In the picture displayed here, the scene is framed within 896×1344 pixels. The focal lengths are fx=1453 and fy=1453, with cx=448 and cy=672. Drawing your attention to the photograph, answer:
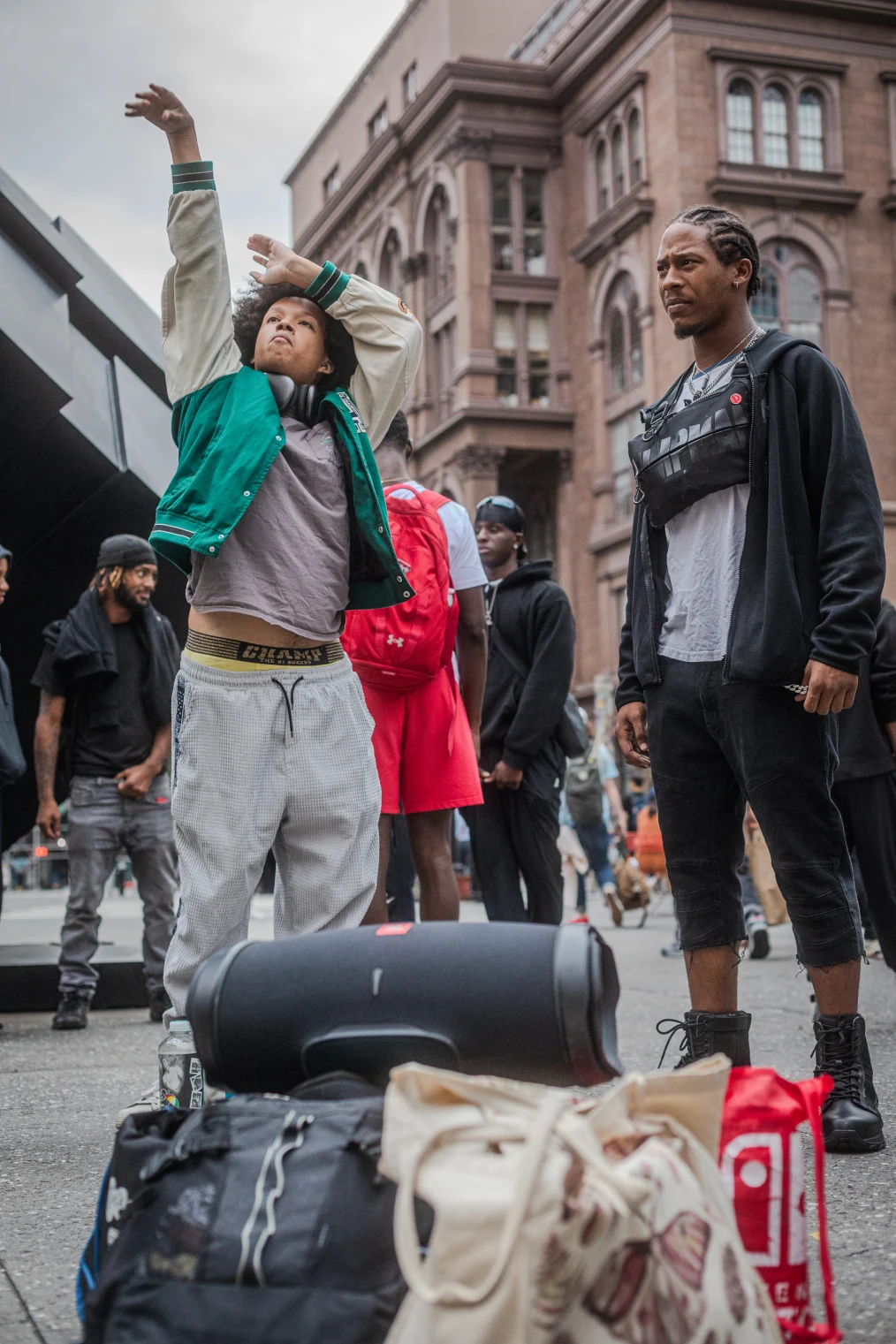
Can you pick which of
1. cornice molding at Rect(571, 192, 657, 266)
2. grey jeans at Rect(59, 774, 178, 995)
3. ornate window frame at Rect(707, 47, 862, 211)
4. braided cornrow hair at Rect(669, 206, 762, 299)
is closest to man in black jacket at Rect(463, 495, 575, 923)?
grey jeans at Rect(59, 774, 178, 995)

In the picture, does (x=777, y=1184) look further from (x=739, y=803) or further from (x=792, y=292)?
(x=792, y=292)

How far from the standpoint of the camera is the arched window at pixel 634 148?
35.0 meters

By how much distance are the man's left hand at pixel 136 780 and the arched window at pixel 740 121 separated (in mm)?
31454

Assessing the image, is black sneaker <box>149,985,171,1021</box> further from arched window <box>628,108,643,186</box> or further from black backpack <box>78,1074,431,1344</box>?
arched window <box>628,108,643,186</box>

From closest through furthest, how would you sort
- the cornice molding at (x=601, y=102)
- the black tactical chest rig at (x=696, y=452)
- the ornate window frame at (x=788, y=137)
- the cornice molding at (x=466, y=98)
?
the black tactical chest rig at (x=696, y=452) → the ornate window frame at (x=788, y=137) → the cornice molding at (x=601, y=102) → the cornice molding at (x=466, y=98)

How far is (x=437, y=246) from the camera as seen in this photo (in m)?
41.7

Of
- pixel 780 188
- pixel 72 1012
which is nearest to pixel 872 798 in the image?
pixel 72 1012

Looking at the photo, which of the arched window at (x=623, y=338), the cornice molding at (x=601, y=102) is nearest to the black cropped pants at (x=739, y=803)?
the arched window at (x=623, y=338)

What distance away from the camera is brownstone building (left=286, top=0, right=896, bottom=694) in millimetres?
33750

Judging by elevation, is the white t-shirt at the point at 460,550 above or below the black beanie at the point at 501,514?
below

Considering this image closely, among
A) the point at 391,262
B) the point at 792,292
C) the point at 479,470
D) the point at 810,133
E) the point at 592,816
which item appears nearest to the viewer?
the point at 592,816

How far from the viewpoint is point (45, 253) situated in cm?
664

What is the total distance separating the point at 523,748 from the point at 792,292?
103 feet

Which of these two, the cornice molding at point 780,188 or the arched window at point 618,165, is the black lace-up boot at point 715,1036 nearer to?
the cornice molding at point 780,188
